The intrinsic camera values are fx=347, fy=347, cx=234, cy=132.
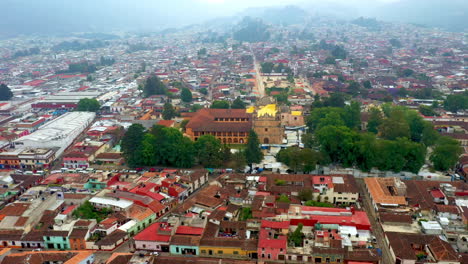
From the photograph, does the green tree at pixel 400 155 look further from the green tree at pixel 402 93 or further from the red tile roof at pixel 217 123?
the green tree at pixel 402 93

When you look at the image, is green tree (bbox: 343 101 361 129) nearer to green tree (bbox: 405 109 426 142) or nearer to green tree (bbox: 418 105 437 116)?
green tree (bbox: 405 109 426 142)

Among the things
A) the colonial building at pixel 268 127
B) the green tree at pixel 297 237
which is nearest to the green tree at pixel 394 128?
the colonial building at pixel 268 127

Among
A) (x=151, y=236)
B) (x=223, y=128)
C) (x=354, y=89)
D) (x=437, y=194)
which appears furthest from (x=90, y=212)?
(x=354, y=89)

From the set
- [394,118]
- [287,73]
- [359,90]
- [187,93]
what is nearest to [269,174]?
[394,118]

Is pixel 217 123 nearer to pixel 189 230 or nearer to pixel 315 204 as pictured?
pixel 315 204

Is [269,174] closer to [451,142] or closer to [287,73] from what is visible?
[451,142]
